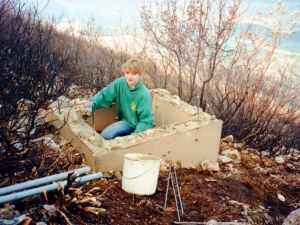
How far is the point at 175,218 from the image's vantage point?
3.94 m

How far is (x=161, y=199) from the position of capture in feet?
13.9

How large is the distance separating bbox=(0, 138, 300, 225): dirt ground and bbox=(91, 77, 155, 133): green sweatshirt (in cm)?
75

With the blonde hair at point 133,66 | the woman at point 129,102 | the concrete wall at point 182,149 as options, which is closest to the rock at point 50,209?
the concrete wall at point 182,149

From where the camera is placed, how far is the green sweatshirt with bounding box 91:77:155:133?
516cm

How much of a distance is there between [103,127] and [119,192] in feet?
5.95

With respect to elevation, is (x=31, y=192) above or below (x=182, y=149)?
above

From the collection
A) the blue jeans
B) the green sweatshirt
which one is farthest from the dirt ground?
the green sweatshirt

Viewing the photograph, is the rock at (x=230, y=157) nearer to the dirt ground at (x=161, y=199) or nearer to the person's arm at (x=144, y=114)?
the dirt ground at (x=161, y=199)

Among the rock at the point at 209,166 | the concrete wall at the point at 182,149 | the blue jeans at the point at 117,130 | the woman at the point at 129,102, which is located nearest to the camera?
the concrete wall at the point at 182,149

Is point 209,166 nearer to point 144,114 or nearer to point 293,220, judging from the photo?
point 144,114

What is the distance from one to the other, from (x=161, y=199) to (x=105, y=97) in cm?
174

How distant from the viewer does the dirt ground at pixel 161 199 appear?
341 cm

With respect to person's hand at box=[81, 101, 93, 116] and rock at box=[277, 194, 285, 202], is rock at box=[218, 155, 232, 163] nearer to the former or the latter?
rock at box=[277, 194, 285, 202]

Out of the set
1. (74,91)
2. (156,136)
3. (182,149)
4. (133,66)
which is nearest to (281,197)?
(182,149)
